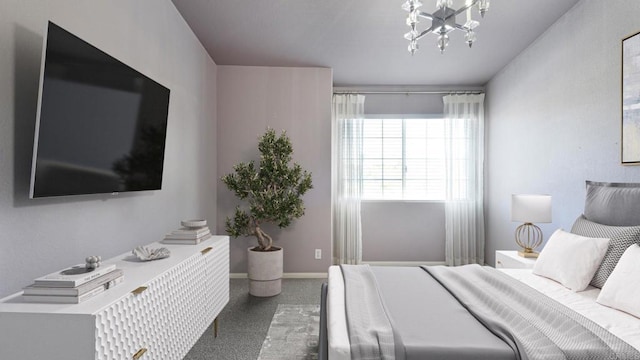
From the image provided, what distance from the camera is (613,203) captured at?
7.64 feet

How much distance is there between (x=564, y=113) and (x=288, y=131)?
291 cm

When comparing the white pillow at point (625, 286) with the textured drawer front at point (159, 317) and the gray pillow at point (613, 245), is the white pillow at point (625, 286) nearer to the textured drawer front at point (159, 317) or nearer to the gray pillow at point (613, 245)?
the gray pillow at point (613, 245)

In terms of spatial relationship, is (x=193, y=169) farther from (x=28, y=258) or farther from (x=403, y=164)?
(x=403, y=164)

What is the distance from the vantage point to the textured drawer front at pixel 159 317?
1.30m

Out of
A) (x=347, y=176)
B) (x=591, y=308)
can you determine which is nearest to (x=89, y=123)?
(x=591, y=308)

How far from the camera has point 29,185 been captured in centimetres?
146

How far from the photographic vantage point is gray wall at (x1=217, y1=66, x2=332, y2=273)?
427 centimetres

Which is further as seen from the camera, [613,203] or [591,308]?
[613,203]

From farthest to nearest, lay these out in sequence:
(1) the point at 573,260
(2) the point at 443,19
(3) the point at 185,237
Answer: (3) the point at 185,237, (1) the point at 573,260, (2) the point at 443,19

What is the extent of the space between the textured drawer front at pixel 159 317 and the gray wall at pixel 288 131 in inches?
79.1

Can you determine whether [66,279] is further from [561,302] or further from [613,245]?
[613,245]

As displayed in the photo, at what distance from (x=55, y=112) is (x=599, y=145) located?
355 centimetres

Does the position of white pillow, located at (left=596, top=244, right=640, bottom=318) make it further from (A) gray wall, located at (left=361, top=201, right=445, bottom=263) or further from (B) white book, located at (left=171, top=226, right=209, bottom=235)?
(A) gray wall, located at (left=361, top=201, right=445, bottom=263)

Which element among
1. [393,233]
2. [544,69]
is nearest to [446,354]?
[544,69]
